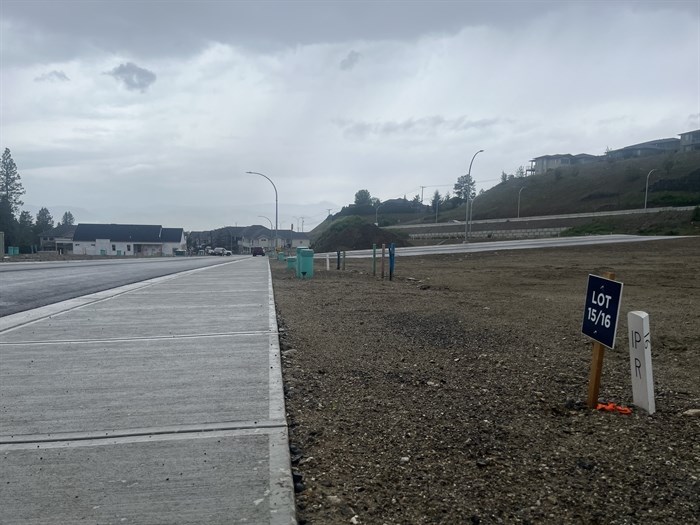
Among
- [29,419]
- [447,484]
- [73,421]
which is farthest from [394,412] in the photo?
[29,419]

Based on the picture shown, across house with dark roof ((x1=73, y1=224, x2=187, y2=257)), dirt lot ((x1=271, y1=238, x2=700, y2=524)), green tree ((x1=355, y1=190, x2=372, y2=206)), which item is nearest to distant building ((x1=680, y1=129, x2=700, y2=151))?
green tree ((x1=355, y1=190, x2=372, y2=206))

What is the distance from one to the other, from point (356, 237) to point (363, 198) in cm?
10422

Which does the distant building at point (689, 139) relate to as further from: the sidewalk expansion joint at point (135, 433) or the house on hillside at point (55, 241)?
the sidewalk expansion joint at point (135, 433)

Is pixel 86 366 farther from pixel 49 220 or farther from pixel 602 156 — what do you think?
pixel 602 156

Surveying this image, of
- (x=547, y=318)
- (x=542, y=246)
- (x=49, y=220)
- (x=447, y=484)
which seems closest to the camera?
(x=447, y=484)

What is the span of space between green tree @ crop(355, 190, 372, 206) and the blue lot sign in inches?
7062

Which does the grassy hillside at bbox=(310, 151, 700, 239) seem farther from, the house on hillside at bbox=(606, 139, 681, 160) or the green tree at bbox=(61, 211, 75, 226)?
the green tree at bbox=(61, 211, 75, 226)

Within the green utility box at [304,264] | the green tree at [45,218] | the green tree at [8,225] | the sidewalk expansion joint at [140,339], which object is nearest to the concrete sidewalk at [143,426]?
the sidewalk expansion joint at [140,339]

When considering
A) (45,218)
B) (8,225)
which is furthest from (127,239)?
(45,218)

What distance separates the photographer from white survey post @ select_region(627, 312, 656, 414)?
5.25 m

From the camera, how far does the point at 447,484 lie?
13.2 feet

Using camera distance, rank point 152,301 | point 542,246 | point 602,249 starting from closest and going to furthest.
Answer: point 152,301 < point 602,249 < point 542,246

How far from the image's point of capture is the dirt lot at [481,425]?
3766 mm

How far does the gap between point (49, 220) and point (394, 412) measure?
165 metres
